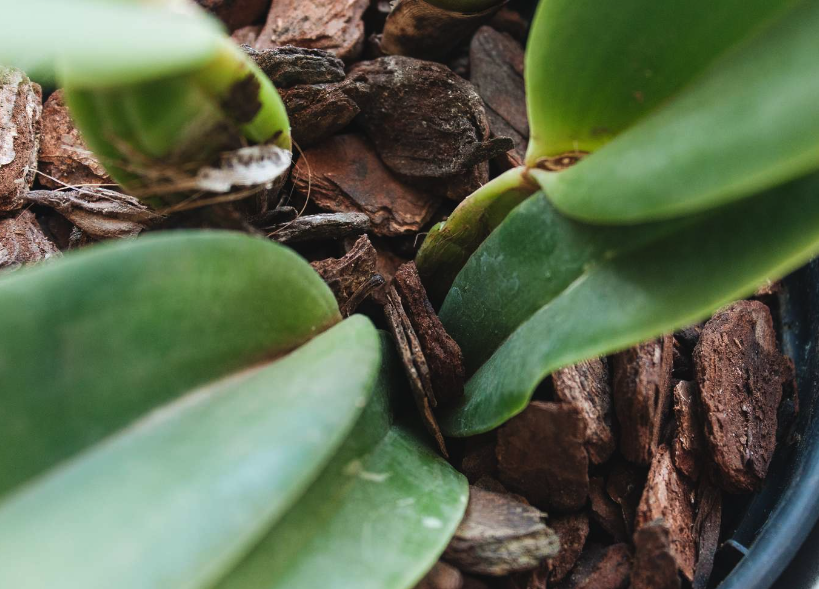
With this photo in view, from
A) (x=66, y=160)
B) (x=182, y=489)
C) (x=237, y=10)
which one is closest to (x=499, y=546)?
(x=182, y=489)

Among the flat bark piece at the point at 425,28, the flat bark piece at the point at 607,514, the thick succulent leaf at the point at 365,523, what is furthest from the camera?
the flat bark piece at the point at 425,28

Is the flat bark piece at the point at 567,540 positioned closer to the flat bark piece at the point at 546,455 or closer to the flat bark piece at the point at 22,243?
the flat bark piece at the point at 546,455

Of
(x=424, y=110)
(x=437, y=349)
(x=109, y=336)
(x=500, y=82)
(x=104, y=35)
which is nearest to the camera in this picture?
(x=104, y=35)

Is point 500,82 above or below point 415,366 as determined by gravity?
above

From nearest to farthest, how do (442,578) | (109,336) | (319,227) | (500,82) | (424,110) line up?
(109,336) < (442,578) < (319,227) < (424,110) < (500,82)

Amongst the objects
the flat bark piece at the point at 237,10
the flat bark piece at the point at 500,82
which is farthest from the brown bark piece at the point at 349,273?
the flat bark piece at the point at 237,10

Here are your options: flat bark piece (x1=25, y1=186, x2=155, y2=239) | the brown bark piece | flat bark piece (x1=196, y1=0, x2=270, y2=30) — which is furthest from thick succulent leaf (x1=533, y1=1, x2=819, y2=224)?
flat bark piece (x1=196, y1=0, x2=270, y2=30)

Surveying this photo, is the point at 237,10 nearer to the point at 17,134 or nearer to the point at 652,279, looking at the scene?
the point at 17,134

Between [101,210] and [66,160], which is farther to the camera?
[66,160]

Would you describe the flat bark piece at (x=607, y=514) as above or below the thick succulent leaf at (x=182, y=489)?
below
